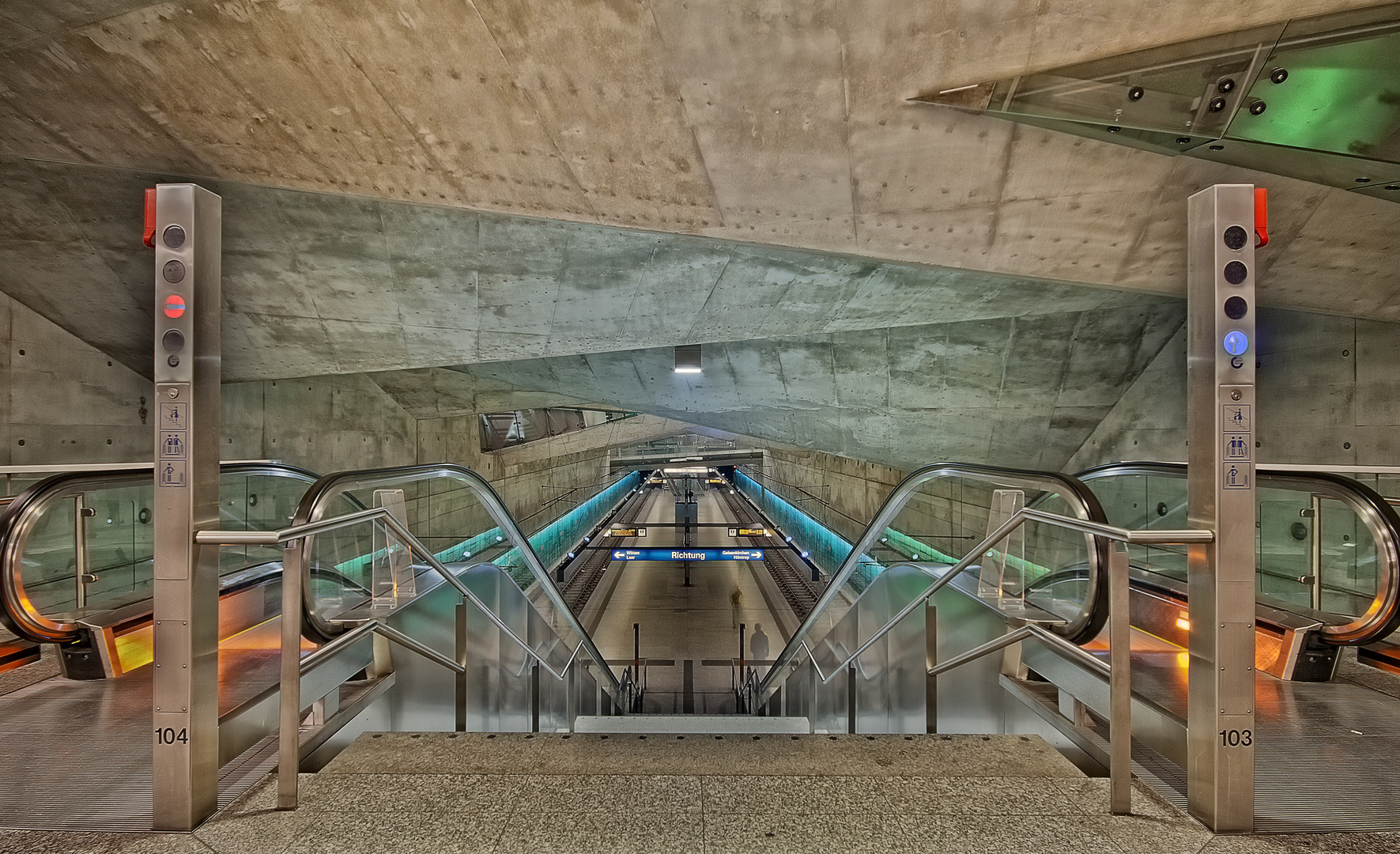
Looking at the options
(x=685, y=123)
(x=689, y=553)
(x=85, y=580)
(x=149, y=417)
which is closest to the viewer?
(x=685, y=123)

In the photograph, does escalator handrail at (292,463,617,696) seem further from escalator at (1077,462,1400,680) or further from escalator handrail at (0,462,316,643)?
escalator at (1077,462,1400,680)

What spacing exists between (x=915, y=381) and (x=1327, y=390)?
3.67 metres

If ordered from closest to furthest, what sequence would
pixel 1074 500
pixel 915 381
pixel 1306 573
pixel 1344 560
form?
1. pixel 1074 500
2. pixel 1306 573
3. pixel 1344 560
4. pixel 915 381

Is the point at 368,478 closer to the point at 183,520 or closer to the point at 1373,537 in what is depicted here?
the point at 183,520

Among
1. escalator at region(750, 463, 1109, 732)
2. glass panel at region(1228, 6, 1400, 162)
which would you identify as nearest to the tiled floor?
escalator at region(750, 463, 1109, 732)

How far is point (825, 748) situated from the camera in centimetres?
236

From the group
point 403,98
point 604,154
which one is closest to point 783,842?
point 604,154

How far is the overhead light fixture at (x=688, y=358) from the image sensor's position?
7.82m

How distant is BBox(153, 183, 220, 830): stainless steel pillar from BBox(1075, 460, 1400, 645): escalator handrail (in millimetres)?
4530

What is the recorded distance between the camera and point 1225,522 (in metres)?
1.80

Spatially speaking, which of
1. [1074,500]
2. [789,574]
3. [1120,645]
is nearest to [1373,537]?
[1074,500]

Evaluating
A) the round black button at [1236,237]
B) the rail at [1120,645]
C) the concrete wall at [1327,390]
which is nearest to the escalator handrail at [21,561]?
the rail at [1120,645]

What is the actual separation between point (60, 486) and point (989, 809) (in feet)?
15.9

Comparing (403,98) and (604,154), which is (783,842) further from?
(403,98)
